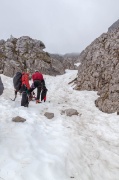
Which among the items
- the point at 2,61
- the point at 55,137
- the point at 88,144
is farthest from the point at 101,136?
the point at 2,61

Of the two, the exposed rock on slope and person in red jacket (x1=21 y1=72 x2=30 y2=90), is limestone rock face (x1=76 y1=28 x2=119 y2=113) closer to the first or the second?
person in red jacket (x1=21 y1=72 x2=30 y2=90)

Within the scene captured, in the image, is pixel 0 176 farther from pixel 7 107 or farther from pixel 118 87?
pixel 118 87

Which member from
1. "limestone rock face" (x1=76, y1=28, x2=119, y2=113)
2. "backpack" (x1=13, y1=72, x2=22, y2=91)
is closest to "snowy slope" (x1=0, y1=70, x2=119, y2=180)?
"backpack" (x1=13, y1=72, x2=22, y2=91)

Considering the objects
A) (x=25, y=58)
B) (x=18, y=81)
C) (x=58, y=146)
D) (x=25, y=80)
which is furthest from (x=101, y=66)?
(x=25, y=58)

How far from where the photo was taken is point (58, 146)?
1059 cm

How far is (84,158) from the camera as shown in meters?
10.0

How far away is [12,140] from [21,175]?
9.73ft

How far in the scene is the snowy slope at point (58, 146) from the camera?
27.6 ft

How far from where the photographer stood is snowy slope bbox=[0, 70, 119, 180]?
27.6 ft

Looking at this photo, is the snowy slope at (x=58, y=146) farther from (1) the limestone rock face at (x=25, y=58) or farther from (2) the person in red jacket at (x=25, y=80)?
(1) the limestone rock face at (x=25, y=58)

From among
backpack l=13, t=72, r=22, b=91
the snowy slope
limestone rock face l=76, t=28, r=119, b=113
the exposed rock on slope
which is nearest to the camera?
the snowy slope

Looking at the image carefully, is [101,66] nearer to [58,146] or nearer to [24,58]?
[58,146]

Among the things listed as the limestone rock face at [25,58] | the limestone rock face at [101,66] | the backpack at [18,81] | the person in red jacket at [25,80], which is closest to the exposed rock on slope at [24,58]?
the limestone rock face at [25,58]

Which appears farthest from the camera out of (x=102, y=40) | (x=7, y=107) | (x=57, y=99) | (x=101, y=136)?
(x=102, y=40)
